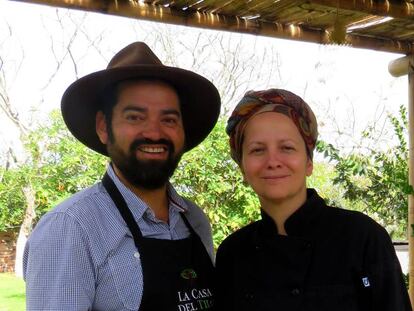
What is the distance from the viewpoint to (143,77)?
6.22 ft

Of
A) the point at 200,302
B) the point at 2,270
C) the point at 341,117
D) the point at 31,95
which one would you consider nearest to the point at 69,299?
the point at 200,302

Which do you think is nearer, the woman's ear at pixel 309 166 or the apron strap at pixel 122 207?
the apron strap at pixel 122 207

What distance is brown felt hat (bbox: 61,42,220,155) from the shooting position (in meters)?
1.88

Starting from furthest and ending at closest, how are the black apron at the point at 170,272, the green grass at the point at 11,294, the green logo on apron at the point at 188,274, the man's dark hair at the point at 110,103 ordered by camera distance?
the green grass at the point at 11,294
the man's dark hair at the point at 110,103
the green logo on apron at the point at 188,274
the black apron at the point at 170,272

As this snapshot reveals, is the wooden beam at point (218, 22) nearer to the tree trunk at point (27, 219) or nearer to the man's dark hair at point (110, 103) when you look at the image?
the man's dark hair at point (110, 103)

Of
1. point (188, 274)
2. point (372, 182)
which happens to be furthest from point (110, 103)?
point (372, 182)

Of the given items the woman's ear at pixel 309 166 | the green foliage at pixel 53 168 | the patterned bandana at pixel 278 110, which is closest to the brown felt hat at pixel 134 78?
the patterned bandana at pixel 278 110

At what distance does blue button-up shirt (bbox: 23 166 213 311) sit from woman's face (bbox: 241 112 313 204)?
0.39 metres

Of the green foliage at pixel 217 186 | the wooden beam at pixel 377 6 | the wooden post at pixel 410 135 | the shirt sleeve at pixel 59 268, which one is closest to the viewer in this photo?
the shirt sleeve at pixel 59 268

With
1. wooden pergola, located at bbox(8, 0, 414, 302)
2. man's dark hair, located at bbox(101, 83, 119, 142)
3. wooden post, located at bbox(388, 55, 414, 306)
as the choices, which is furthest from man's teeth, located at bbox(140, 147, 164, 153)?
wooden post, located at bbox(388, 55, 414, 306)

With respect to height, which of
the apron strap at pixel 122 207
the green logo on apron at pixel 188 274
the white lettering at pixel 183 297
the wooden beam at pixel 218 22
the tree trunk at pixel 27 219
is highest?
the wooden beam at pixel 218 22

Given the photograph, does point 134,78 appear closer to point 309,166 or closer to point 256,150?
point 256,150

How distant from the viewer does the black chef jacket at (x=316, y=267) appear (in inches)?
66.7

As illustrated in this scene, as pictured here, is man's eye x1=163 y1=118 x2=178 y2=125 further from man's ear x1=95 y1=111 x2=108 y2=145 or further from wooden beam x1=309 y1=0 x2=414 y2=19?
wooden beam x1=309 y1=0 x2=414 y2=19
